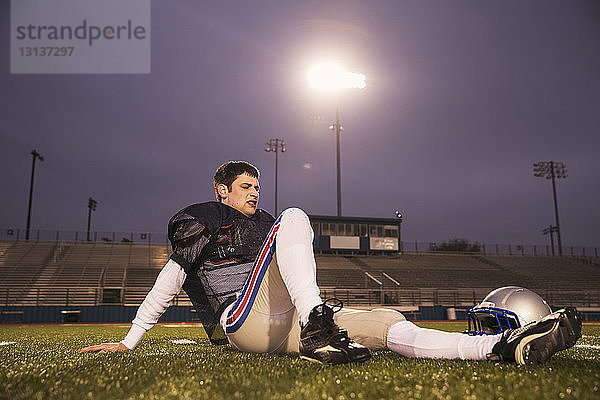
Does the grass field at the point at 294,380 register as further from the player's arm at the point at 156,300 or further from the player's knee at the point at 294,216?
the player's knee at the point at 294,216

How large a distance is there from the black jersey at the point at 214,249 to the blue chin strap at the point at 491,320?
154 centimetres

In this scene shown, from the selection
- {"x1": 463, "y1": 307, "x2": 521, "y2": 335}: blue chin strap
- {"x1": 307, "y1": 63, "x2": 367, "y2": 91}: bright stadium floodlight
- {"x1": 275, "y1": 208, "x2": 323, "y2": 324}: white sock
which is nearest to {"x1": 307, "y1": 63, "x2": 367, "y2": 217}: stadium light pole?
{"x1": 307, "y1": 63, "x2": 367, "y2": 91}: bright stadium floodlight

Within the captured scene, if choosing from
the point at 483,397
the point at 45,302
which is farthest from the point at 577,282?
the point at 483,397

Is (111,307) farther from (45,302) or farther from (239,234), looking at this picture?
(239,234)

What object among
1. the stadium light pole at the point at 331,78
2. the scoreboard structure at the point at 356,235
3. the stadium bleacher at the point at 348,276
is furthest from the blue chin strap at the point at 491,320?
the scoreboard structure at the point at 356,235

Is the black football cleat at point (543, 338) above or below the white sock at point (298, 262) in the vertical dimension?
below

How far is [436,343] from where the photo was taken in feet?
8.16

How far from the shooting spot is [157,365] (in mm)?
2570

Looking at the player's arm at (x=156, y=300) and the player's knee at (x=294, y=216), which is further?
the player's arm at (x=156, y=300)

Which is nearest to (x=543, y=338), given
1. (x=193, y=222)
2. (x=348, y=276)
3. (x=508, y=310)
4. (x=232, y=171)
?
(x=508, y=310)

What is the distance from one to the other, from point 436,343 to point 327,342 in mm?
724

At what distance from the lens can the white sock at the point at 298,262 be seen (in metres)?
2.23

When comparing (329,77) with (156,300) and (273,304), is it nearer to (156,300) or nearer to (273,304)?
(156,300)

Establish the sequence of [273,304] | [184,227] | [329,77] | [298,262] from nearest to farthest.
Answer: [298,262]
[273,304]
[184,227]
[329,77]
